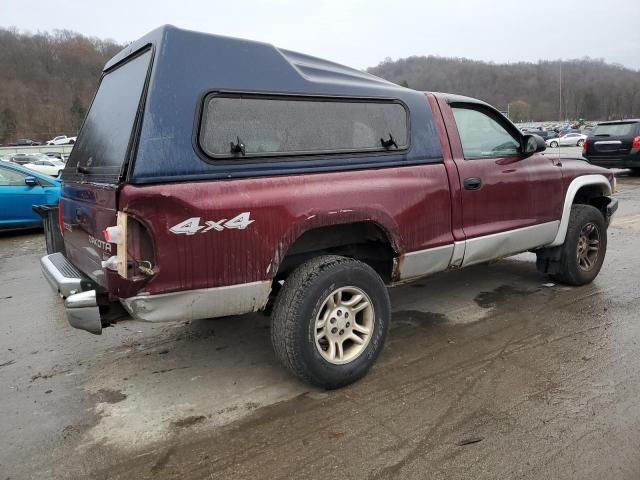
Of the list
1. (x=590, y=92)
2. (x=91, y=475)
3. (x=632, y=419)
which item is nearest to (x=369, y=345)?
(x=632, y=419)

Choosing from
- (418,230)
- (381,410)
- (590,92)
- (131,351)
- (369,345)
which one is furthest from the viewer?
(590,92)

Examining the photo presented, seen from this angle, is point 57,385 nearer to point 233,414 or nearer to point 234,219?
point 233,414

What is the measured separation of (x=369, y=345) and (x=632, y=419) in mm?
1491

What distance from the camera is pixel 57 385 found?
335 cm

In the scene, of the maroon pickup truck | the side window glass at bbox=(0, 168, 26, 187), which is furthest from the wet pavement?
the side window glass at bbox=(0, 168, 26, 187)

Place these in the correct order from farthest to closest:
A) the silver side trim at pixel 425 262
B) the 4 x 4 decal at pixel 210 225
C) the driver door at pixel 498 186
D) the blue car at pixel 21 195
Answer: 1. the blue car at pixel 21 195
2. the driver door at pixel 498 186
3. the silver side trim at pixel 425 262
4. the 4 x 4 decal at pixel 210 225

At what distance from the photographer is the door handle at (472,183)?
3803mm

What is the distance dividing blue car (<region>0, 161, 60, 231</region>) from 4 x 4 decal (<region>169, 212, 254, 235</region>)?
7.54 m

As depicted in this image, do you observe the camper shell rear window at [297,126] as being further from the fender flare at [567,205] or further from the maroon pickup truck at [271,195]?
the fender flare at [567,205]

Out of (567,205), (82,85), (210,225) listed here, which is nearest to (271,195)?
(210,225)

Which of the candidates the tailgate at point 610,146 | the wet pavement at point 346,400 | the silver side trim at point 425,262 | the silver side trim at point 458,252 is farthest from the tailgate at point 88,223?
the tailgate at point 610,146

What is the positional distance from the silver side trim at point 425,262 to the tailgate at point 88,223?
1.90m

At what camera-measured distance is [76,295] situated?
272 cm

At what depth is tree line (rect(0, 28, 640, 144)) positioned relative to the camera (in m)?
91.3
